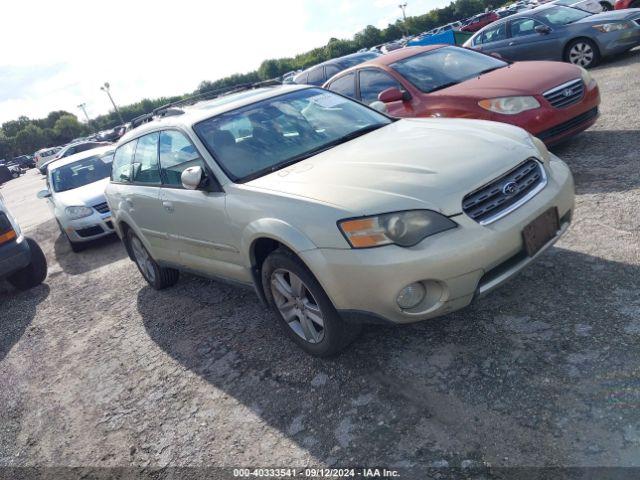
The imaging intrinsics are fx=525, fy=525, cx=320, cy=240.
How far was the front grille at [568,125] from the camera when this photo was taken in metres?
5.41

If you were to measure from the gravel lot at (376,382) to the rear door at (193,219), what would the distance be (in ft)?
1.94

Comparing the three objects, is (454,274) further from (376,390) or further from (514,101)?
(514,101)

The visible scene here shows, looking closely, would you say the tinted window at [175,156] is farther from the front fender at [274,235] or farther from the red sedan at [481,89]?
the red sedan at [481,89]

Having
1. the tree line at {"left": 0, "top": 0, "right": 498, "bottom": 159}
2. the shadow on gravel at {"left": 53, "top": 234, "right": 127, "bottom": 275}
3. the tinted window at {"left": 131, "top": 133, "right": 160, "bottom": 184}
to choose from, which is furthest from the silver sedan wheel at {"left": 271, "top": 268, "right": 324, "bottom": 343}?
the tree line at {"left": 0, "top": 0, "right": 498, "bottom": 159}

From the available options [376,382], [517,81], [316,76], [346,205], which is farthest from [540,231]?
[316,76]

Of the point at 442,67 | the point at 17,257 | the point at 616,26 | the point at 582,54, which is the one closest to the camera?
the point at 17,257

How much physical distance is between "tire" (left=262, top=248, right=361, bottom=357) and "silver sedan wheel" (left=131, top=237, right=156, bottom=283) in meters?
2.40

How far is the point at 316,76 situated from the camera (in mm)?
11852

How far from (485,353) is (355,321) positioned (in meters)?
0.76

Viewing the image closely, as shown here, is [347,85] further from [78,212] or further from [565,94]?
[78,212]

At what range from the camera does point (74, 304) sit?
6.00 m

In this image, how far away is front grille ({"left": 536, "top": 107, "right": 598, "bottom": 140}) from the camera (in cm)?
541

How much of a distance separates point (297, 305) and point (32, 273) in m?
5.19

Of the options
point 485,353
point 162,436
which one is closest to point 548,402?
point 485,353
